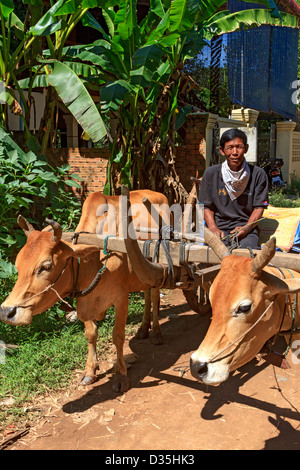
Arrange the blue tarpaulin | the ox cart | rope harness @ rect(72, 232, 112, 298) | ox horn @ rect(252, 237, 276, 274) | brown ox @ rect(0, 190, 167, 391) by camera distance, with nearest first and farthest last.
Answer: ox horn @ rect(252, 237, 276, 274)
the ox cart
brown ox @ rect(0, 190, 167, 391)
rope harness @ rect(72, 232, 112, 298)
the blue tarpaulin

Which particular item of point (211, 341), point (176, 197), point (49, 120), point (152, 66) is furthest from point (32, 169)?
point (211, 341)

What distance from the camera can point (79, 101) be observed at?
5500 mm

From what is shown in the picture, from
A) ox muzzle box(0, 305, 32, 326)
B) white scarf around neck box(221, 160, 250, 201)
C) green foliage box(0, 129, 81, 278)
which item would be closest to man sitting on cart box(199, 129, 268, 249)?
white scarf around neck box(221, 160, 250, 201)

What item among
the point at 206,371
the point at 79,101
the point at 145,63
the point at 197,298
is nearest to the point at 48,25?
the point at 79,101

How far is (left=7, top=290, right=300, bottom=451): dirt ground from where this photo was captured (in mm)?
3217

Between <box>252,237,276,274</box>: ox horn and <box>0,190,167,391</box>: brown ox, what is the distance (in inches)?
59.0

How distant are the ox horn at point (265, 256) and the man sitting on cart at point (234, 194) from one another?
4.20 ft

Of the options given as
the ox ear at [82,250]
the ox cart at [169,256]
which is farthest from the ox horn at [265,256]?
the ox ear at [82,250]

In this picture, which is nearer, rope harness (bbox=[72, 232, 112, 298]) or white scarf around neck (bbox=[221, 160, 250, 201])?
rope harness (bbox=[72, 232, 112, 298])

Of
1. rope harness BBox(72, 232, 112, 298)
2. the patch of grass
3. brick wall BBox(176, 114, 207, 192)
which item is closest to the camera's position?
rope harness BBox(72, 232, 112, 298)

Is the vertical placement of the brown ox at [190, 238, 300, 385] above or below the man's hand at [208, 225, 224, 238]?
below

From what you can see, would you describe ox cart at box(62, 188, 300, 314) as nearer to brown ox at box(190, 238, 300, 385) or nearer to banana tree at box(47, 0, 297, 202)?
brown ox at box(190, 238, 300, 385)

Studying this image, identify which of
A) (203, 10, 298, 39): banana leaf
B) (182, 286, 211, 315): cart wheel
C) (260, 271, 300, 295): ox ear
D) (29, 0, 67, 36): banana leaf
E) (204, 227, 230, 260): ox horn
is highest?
(203, 10, 298, 39): banana leaf

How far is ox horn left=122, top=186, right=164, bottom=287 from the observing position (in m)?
2.93
